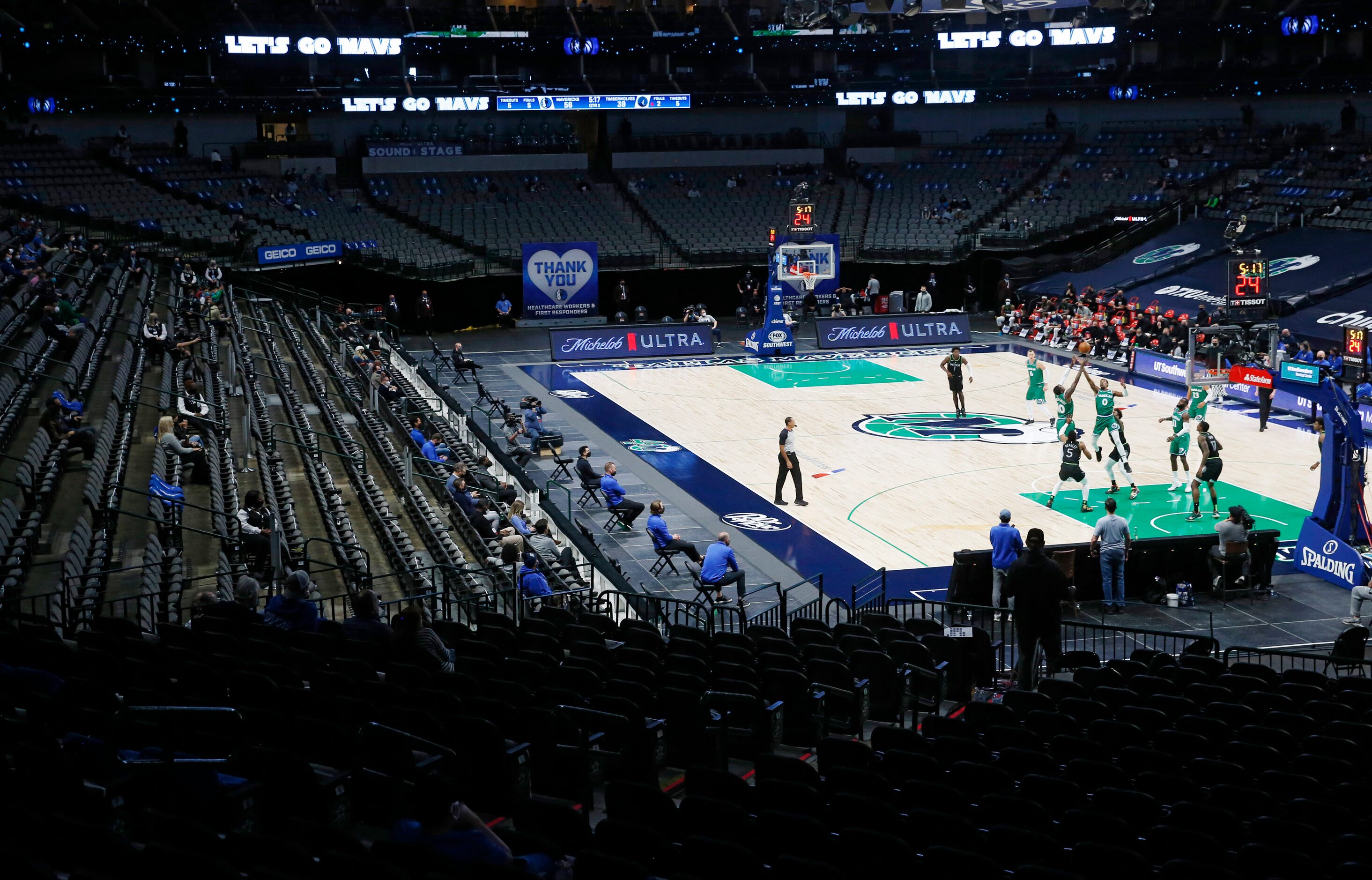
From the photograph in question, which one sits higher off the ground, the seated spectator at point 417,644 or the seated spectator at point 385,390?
the seated spectator at point 385,390

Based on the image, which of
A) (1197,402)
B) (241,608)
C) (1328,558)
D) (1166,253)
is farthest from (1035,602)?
(1166,253)

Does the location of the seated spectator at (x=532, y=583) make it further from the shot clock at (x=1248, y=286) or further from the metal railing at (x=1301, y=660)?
the shot clock at (x=1248, y=286)

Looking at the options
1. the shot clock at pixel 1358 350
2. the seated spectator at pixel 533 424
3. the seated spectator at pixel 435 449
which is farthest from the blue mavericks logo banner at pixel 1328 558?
the shot clock at pixel 1358 350

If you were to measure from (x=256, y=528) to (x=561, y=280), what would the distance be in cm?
3028

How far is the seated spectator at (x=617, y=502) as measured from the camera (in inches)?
834

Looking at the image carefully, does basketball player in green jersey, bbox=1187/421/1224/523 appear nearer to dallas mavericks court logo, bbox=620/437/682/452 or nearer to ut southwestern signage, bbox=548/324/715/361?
dallas mavericks court logo, bbox=620/437/682/452

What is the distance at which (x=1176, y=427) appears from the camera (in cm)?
2330

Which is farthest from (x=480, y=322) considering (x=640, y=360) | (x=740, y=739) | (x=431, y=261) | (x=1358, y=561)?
(x=740, y=739)

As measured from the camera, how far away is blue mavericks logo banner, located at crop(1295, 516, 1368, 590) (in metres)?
17.9

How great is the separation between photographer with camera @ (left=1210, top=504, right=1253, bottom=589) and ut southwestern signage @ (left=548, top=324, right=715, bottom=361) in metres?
24.4

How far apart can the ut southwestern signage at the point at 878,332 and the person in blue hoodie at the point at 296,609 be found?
3276 cm

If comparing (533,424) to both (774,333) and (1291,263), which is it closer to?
(774,333)

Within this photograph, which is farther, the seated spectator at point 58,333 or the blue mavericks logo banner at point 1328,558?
the seated spectator at point 58,333

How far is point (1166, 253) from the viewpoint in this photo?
153 feet
